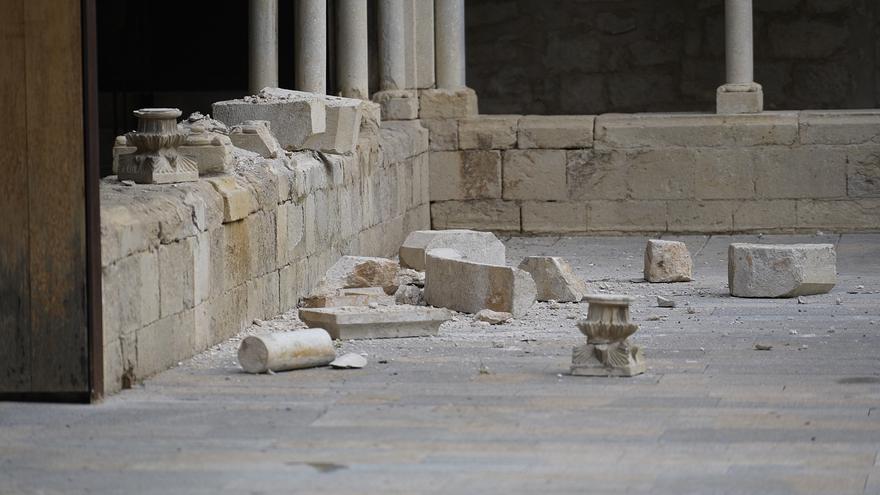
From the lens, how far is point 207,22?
15.3m

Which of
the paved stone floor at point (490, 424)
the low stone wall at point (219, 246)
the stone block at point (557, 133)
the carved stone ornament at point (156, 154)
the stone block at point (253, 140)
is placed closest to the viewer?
the paved stone floor at point (490, 424)

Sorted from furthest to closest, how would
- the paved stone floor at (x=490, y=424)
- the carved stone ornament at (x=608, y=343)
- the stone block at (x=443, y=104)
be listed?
the stone block at (x=443, y=104) < the carved stone ornament at (x=608, y=343) < the paved stone floor at (x=490, y=424)

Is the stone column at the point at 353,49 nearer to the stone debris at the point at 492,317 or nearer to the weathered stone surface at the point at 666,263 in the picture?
the weathered stone surface at the point at 666,263

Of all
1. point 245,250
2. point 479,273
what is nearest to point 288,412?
point 245,250

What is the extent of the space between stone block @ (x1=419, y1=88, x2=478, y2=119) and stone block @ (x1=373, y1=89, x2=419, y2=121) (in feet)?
0.83

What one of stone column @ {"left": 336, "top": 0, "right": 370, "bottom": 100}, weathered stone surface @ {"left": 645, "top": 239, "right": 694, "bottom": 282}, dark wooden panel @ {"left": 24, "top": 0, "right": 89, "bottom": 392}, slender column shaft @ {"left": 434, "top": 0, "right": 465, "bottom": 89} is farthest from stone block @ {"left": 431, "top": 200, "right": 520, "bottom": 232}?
dark wooden panel @ {"left": 24, "top": 0, "right": 89, "bottom": 392}

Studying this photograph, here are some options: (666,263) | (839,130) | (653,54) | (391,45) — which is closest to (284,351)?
(666,263)

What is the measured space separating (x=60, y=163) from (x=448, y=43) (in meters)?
7.11

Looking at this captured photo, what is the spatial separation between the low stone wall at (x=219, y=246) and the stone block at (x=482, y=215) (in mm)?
1937

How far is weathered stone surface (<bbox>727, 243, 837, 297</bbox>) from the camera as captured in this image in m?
8.62

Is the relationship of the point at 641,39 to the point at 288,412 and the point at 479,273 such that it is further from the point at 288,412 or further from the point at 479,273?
the point at 288,412

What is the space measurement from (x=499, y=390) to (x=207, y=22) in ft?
33.3

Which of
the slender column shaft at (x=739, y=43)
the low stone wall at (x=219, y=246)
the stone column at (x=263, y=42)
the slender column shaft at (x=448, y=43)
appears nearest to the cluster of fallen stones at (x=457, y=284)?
the low stone wall at (x=219, y=246)

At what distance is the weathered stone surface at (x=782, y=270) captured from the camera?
340 inches
